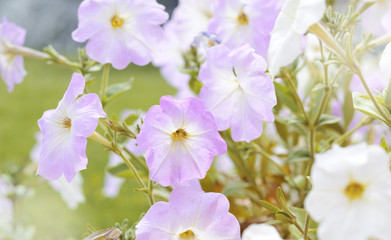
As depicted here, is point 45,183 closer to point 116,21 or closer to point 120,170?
point 120,170

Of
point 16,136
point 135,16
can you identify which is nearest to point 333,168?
point 135,16

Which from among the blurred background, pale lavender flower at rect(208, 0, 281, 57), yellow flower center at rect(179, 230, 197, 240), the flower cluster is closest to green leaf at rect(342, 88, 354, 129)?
the flower cluster

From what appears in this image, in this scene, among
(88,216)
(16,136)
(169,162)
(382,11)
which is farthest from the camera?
(16,136)

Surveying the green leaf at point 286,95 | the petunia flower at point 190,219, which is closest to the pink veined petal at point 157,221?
the petunia flower at point 190,219

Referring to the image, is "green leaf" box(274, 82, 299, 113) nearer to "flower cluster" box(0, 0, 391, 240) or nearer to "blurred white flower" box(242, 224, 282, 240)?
"flower cluster" box(0, 0, 391, 240)

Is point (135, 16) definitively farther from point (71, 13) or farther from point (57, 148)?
point (71, 13)

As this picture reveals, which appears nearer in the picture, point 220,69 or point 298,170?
point 220,69

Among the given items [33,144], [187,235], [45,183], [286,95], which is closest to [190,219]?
[187,235]
